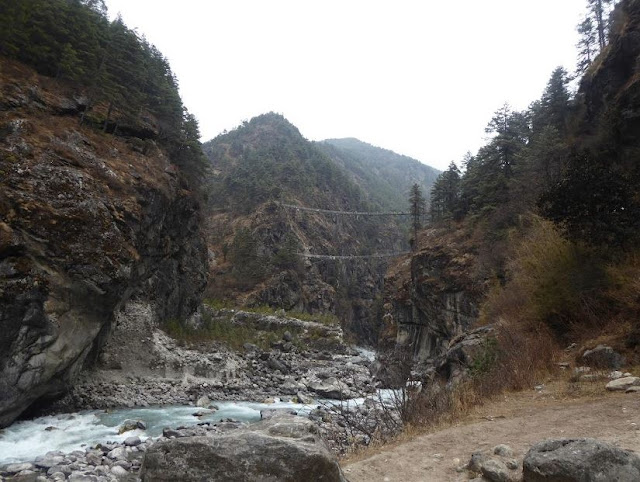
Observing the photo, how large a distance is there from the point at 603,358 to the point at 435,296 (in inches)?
1106

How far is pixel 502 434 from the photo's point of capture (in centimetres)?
636

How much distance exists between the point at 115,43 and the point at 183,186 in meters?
11.1


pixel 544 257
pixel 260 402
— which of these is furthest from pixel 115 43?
pixel 544 257

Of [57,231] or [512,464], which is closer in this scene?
[512,464]

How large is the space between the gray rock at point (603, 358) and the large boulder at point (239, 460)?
767 centimetres

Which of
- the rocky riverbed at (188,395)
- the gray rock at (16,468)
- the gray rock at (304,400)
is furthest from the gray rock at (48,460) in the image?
the gray rock at (304,400)

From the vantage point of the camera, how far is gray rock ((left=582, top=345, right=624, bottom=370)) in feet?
28.5

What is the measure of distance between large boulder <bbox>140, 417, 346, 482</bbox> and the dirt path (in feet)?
5.30

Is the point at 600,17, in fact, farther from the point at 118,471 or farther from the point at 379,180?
the point at 379,180

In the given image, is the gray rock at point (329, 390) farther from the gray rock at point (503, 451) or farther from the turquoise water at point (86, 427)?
the gray rock at point (503, 451)

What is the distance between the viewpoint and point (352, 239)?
95.9 metres

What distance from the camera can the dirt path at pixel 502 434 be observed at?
5.29 meters

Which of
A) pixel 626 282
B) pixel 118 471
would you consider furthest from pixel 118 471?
pixel 626 282

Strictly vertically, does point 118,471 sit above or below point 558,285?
below
